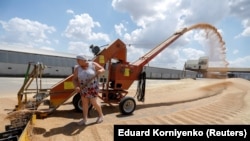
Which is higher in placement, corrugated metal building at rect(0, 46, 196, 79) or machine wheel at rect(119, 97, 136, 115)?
corrugated metal building at rect(0, 46, 196, 79)

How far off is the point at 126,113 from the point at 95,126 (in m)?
1.75

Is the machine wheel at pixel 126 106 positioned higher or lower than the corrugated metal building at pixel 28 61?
lower

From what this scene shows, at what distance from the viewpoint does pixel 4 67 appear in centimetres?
2447

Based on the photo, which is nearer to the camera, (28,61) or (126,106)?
(126,106)

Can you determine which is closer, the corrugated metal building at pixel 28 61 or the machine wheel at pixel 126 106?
the machine wheel at pixel 126 106

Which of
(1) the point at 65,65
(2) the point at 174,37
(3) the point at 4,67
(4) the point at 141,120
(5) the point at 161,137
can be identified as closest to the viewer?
(5) the point at 161,137

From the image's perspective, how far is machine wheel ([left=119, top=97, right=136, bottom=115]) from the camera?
712cm

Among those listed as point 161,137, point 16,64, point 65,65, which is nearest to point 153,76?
point 65,65

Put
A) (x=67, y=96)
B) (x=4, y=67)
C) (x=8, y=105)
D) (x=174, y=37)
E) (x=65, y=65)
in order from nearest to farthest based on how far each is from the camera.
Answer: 1. (x=67, y=96)
2. (x=8, y=105)
3. (x=174, y=37)
4. (x=4, y=67)
5. (x=65, y=65)

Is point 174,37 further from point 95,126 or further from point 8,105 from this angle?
point 8,105

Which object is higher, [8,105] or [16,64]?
[16,64]

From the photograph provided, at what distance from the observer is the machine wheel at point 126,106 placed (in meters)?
7.12

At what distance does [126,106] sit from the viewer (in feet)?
23.8

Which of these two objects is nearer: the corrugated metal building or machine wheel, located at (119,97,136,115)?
machine wheel, located at (119,97,136,115)
